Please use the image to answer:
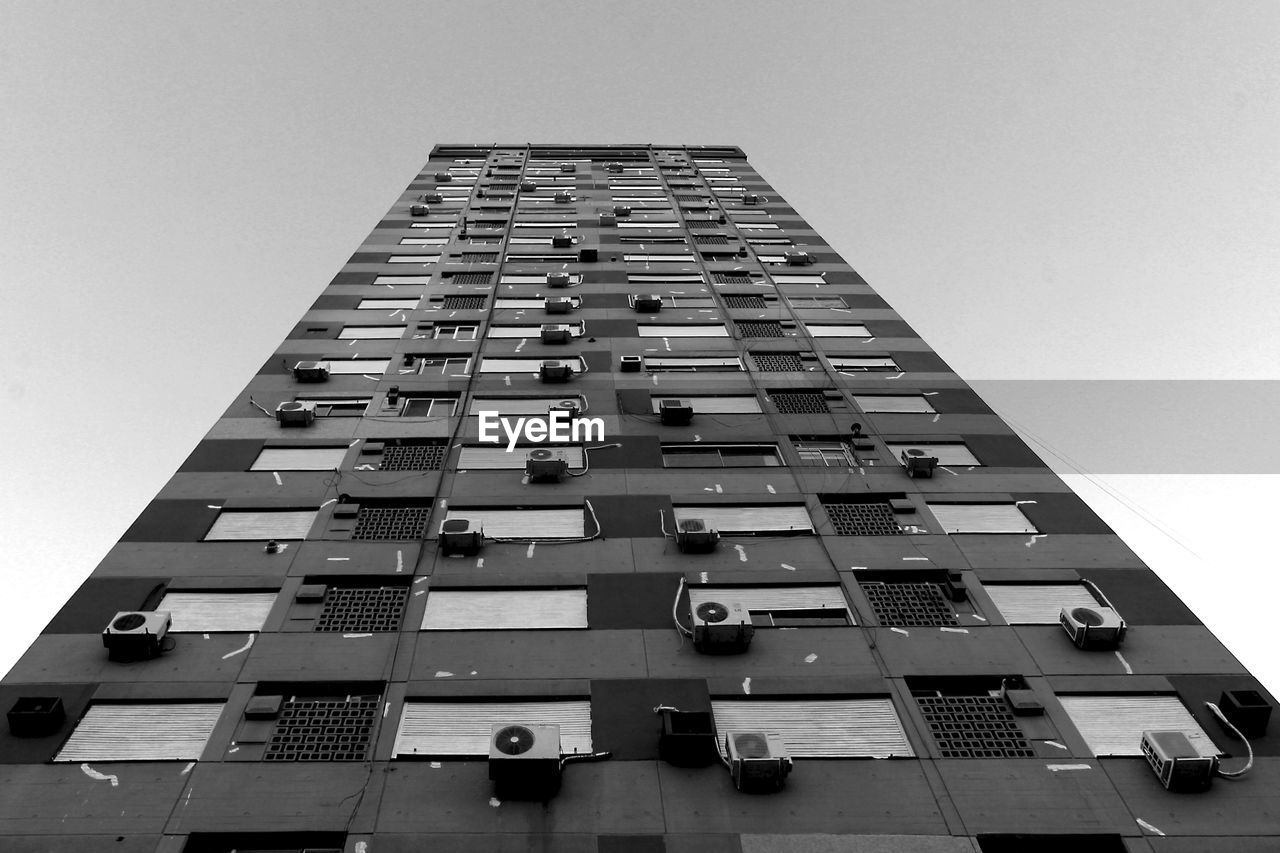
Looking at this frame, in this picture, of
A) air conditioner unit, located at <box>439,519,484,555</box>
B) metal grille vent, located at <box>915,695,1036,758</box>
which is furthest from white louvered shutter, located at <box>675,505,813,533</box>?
metal grille vent, located at <box>915,695,1036,758</box>

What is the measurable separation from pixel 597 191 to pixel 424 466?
1269 inches

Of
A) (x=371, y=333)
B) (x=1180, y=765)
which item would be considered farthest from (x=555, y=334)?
(x=1180, y=765)

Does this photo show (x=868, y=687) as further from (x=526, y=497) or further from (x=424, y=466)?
(x=424, y=466)

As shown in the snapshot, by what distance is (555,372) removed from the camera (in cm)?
2947

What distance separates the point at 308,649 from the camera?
1839 cm

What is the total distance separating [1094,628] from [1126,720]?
202 centimetres

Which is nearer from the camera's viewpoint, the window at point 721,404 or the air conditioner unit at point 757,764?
the air conditioner unit at point 757,764

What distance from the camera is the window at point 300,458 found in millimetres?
24859

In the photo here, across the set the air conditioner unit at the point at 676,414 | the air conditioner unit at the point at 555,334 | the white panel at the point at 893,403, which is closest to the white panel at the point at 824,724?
the air conditioner unit at the point at 676,414

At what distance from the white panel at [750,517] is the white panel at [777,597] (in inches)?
90.3

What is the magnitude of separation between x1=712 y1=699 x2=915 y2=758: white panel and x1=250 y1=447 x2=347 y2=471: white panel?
14149 mm

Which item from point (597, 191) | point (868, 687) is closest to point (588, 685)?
point (868, 687)

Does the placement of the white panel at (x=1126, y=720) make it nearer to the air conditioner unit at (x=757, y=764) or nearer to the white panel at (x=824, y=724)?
the white panel at (x=824, y=724)

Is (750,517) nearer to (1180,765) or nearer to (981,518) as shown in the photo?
(981,518)
